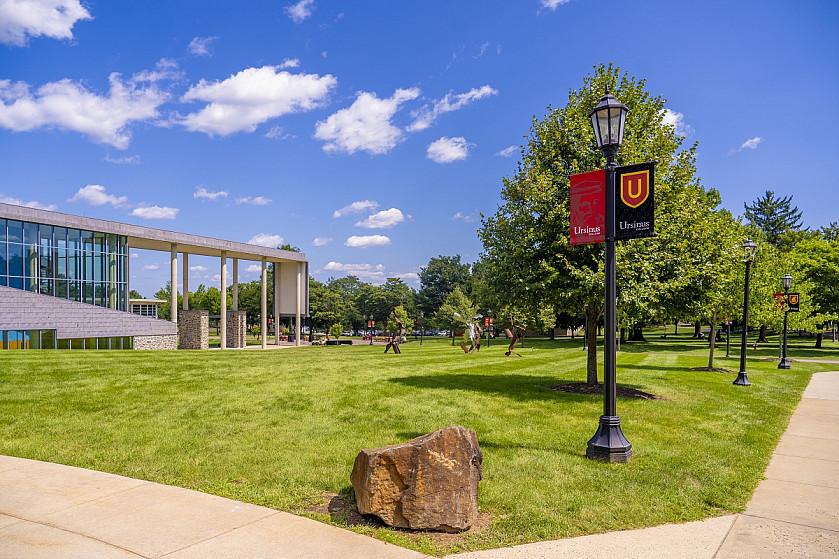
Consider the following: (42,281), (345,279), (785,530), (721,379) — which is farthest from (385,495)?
(345,279)

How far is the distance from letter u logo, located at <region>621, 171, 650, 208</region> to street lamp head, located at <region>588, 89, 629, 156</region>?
0.51 m

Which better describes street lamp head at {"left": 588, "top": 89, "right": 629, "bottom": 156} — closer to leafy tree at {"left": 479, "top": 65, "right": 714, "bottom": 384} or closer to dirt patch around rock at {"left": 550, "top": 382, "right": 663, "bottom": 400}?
leafy tree at {"left": 479, "top": 65, "right": 714, "bottom": 384}

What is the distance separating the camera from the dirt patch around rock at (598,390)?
1473 cm

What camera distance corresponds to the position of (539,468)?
24.4ft

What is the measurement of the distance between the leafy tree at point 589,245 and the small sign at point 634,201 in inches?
194

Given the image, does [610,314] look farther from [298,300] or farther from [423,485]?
[298,300]

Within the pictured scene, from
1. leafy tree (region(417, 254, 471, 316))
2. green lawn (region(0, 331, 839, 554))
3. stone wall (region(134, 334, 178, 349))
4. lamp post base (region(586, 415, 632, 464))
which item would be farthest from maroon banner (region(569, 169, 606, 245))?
leafy tree (region(417, 254, 471, 316))

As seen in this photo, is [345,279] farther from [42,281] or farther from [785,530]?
[785,530]

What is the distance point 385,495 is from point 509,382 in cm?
1273

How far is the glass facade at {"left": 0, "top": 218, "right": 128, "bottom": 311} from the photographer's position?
34.3 m

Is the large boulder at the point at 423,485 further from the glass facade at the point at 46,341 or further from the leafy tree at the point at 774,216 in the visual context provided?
the leafy tree at the point at 774,216

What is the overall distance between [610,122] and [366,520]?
664cm

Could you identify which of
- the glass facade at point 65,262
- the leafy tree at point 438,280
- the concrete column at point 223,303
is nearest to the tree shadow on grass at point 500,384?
the glass facade at point 65,262

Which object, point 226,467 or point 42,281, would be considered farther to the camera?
point 42,281
